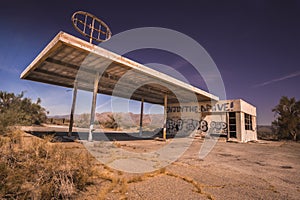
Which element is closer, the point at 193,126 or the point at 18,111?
the point at 18,111

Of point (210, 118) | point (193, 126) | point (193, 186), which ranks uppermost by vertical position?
point (210, 118)

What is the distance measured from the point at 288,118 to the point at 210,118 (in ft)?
49.4

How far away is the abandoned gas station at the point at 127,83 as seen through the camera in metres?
7.75

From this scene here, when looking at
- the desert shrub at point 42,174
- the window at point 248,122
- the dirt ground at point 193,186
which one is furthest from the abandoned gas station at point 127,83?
the dirt ground at point 193,186

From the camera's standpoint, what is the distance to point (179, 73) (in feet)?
43.2

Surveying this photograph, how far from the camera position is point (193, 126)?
1848 centimetres

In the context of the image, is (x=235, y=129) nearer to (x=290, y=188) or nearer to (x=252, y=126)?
→ (x=252, y=126)

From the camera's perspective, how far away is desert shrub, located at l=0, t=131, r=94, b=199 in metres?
2.36

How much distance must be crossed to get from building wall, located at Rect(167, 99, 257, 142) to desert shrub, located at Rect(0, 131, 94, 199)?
16.0 meters

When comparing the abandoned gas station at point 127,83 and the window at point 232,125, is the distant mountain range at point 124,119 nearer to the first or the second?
the abandoned gas station at point 127,83

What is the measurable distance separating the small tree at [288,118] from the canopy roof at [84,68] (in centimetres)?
1809

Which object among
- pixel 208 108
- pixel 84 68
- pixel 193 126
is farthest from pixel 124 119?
pixel 84 68

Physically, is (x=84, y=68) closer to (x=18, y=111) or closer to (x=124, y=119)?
(x=18, y=111)

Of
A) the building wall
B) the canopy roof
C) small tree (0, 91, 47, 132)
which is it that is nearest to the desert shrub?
the canopy roof
